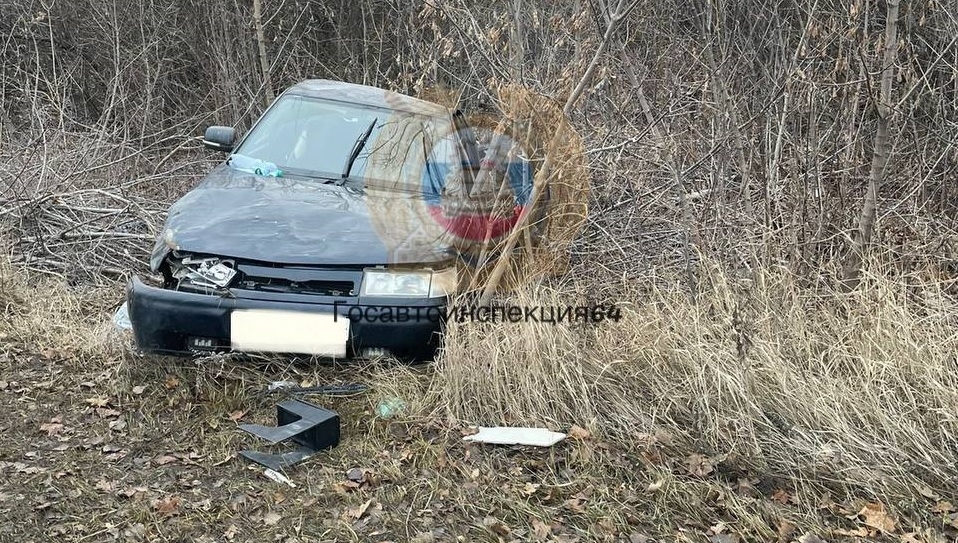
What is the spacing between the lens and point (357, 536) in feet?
8.29

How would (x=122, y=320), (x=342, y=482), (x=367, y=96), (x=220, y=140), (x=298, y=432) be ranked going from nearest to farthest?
(x=342, y=482)
(x=298, y=432)
(x=122, y=320)
(x=220, y=140)
(x=367, y=96)

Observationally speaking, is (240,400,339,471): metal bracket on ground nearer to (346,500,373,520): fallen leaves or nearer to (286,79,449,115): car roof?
(346,500,373,520): fallen leaves

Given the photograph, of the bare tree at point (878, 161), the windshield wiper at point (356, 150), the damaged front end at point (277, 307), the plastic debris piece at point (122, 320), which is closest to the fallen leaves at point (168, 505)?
the damaged front end at point (277, 307)

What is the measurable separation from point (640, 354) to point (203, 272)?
82.5 inches

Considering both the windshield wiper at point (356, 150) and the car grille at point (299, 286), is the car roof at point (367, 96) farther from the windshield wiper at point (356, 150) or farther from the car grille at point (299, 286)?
the car grille at point (299, 286)

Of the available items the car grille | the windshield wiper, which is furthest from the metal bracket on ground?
the windshield wiper

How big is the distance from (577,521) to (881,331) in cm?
183

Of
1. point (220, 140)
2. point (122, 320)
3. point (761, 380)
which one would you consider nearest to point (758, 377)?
point (761, 380)

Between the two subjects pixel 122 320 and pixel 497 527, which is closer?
pixel 497 527

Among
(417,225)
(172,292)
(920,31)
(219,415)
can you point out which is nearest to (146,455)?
(219,415)

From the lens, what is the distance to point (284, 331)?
124 inches

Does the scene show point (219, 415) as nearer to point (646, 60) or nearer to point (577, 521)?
point (577, 521)

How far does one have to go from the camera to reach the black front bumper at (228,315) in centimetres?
312

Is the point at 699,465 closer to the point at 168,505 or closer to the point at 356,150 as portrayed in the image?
the point at 168,505
